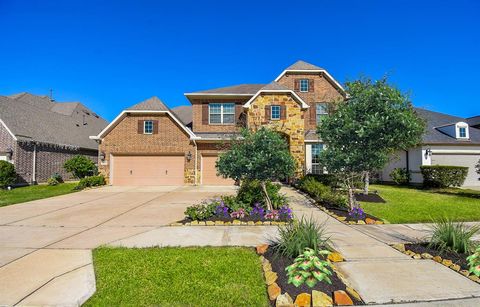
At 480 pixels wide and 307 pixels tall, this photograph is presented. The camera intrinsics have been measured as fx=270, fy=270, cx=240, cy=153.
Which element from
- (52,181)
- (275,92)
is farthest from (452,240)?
(52,181)

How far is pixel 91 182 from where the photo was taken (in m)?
16.3

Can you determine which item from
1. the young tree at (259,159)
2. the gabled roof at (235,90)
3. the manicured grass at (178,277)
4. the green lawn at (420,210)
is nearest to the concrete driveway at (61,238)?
the manicured grass at (178,277)

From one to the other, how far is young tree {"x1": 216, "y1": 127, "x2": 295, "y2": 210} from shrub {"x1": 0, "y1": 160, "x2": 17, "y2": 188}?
1506cm

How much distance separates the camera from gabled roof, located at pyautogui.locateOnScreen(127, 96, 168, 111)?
18.3 m

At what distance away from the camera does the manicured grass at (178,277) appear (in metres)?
3.32

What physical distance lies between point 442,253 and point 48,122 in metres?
25.5

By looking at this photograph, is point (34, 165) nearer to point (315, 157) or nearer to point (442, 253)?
point (315, 157)

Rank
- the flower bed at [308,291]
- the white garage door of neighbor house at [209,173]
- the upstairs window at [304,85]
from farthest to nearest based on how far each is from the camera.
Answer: the upstairs window at [304,85]
the white garage door of neighbor house at [209,173]
the flower bed at [308,291]

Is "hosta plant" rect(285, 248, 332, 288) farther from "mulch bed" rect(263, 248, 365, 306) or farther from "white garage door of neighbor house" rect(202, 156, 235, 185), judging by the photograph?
"white garage door of neighbor house" rect(202, 156, 235, 185)

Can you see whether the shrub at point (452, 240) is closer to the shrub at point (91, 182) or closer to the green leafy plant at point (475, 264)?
the green leafy plant at point (475, 264)

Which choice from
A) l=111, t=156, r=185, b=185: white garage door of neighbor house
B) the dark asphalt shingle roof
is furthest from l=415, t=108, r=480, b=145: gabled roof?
the dark asphalt shingle roof

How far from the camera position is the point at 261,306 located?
10.5ft

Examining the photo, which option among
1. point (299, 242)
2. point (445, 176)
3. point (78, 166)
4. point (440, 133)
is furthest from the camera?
point (440, 133)

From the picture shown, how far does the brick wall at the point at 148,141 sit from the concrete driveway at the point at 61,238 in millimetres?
6921
